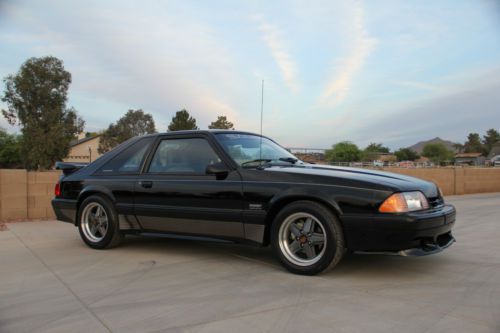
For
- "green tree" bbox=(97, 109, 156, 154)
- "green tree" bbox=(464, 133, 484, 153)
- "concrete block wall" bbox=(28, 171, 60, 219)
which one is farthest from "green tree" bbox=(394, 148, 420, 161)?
"concrete block wall" bbox=(28, 171, 60, 219)

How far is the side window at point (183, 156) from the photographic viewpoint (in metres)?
4.98

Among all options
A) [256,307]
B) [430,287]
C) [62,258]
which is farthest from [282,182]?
[62,258]

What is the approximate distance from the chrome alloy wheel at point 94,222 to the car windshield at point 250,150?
6.37 feet

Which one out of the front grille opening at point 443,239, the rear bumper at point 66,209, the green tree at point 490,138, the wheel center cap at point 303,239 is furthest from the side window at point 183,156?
the green tree at point 490,138

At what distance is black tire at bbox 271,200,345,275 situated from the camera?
13.2ft

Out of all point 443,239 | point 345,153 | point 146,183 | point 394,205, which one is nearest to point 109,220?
point 146,183

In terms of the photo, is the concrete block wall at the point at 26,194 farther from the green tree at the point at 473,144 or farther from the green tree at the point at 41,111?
the green tree at the point at 473,144

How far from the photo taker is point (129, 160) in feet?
18.5

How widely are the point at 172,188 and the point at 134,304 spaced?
5.61 ft

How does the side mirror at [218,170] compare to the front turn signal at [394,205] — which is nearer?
the front turn signal at [394,205]

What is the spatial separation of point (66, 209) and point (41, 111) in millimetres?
41485

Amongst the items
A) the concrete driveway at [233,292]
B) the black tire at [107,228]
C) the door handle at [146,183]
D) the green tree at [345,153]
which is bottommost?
the concrete driveway at [233,292]

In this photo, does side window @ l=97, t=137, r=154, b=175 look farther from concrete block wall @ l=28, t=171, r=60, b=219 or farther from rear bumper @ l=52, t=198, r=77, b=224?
concrete block wall @ l=28, t=171, r=60, b=219

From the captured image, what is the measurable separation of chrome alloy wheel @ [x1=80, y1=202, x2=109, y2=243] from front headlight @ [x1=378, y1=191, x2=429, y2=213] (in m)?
3.52
